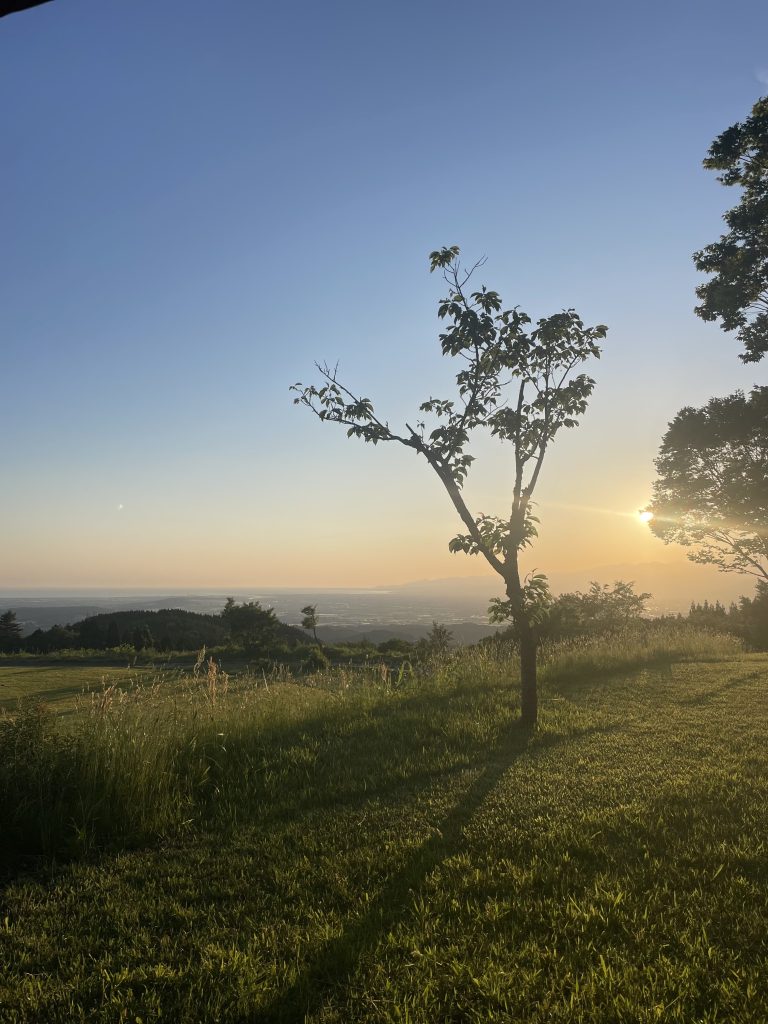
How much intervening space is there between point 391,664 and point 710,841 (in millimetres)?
15679

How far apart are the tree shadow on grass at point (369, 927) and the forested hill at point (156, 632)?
796 inches

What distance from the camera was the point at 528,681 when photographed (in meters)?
8.63

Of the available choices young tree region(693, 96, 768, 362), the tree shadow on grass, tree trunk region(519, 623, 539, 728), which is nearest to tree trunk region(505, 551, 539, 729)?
tree trunk region(519, 623, 539, 728)

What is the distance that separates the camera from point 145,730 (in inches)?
250

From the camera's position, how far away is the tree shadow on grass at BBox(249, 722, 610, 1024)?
2799 mm

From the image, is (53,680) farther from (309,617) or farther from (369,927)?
(309,617)

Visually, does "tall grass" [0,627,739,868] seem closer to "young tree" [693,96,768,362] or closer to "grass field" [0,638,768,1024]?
"grass field" [0,638,768,1024]

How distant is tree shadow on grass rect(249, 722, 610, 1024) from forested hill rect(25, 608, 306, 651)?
66.3ft

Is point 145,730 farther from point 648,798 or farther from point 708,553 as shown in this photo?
point 708,553

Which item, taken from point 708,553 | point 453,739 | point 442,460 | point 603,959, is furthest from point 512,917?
point 708,553

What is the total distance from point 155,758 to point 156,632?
91.2 ft

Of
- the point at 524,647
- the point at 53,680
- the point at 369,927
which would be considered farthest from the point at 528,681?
the point at 53,680

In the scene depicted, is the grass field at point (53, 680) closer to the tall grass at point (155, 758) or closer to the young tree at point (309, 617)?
the tall grass at point (155, 758)

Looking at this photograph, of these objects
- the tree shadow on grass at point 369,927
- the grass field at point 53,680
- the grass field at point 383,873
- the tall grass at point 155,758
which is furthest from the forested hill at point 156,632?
the tree shadow on grass at point 369,927
